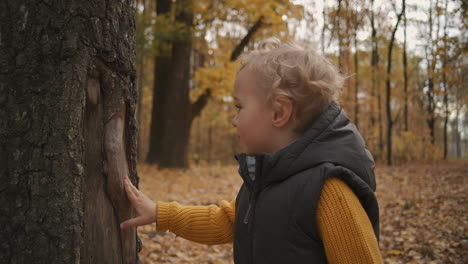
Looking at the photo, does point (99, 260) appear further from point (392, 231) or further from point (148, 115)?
point (148, 115)

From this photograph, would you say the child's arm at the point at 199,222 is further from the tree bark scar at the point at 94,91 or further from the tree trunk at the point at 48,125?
the tree bark scar at the point at 94,91

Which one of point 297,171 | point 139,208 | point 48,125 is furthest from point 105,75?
point 297,171

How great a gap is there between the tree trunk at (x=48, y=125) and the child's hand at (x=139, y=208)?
0.21m

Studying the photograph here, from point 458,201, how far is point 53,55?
21.9 feet

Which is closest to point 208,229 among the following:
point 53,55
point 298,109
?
point 298,109

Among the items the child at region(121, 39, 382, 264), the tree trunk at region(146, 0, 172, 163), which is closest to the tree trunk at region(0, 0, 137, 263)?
the child at region(121, 39, 382, 264)

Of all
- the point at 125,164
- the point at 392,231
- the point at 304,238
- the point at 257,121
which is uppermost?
the point at 257,121

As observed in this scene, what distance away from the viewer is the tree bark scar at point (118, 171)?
1.76 metres

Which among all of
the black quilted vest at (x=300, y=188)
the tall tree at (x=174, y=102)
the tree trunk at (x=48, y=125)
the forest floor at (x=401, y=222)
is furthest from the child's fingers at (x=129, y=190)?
the tall tree at (x=174, y=102)

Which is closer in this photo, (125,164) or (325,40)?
(125,164)

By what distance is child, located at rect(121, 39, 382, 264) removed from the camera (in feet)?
4.59

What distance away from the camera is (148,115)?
28000mm

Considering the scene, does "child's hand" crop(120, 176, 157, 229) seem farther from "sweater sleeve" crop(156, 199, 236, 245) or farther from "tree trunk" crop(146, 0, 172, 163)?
"tree trunk" crop(146, 0, 172, 163)

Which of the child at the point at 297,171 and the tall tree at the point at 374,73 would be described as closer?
the child at the point at 297,171
